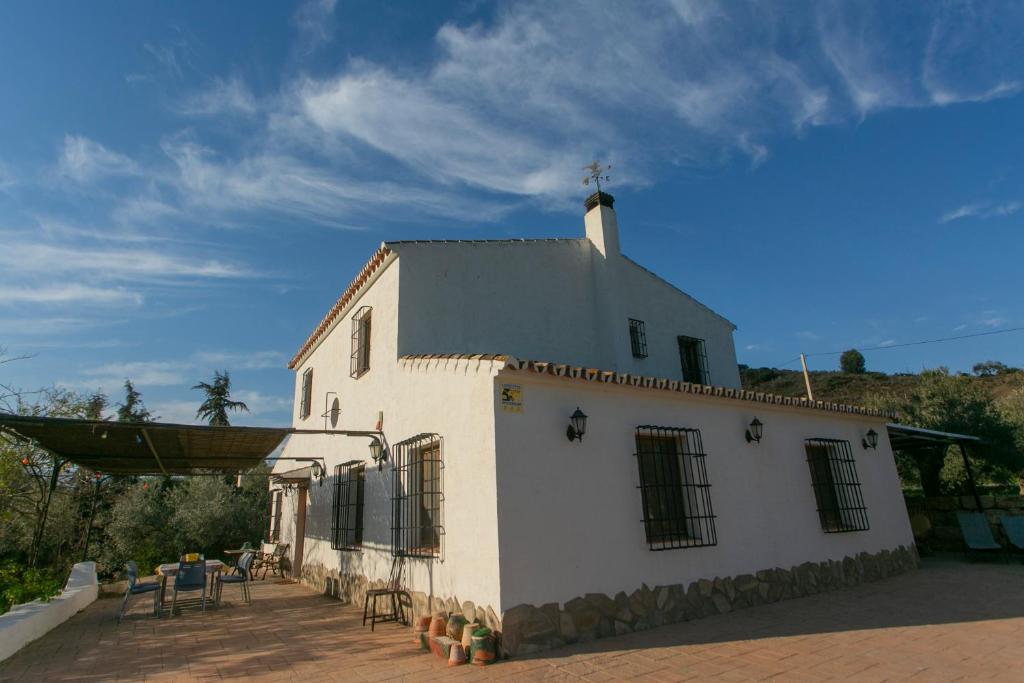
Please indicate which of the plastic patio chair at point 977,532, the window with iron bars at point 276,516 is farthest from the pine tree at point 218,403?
the plastic patio chair at point 977,532

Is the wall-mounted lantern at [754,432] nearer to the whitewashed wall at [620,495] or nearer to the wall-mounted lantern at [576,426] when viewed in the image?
the whitewashed wall at [620,495]

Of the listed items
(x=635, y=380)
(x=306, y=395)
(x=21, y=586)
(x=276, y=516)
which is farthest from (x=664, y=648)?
(x=276, y=516)

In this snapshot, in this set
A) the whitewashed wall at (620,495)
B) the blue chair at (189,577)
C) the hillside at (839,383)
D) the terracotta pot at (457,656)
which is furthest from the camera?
the hillside at (839,383)

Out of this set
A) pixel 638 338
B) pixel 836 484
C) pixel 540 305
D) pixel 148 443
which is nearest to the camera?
pixel 148 443

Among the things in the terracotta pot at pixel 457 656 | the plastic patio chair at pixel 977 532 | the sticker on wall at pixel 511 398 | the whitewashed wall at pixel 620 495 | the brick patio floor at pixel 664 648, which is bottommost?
the brick patio floor at pixel 664 648

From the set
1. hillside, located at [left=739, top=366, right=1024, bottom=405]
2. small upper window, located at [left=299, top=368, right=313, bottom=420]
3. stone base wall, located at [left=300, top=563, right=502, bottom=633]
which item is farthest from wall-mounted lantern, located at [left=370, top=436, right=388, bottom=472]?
hillside, located at [left=739, top=366, right=1024, bottom=405]

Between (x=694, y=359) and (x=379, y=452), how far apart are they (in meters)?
7.61

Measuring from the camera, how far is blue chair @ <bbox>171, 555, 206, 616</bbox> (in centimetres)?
790

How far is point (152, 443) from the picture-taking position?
8.19 meters

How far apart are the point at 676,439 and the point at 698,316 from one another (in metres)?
6.33

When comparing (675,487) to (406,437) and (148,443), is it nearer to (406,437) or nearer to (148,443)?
(406,437)

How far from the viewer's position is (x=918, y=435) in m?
10.2

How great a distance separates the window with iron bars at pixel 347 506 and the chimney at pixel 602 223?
20.3 feet

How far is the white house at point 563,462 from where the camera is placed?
5.25 metres
